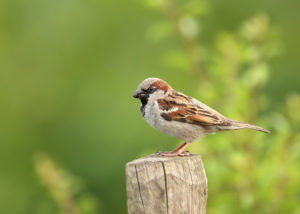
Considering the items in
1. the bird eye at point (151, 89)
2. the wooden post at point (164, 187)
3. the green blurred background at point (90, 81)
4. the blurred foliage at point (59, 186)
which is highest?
the green blurred background at point (90, 81)

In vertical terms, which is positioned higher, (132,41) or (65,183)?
(132,41)

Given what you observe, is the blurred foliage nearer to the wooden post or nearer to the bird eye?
the bird eye

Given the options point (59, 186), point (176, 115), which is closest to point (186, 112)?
point (176, 115)

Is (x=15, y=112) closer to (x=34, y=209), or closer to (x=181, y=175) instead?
(x=34, y=209)

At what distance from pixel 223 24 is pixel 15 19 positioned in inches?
153

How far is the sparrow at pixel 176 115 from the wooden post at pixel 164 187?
1057 mm

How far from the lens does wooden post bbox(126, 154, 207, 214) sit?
4.39 m

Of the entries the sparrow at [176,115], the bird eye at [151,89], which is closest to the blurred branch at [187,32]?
the sparrow at [176,115]

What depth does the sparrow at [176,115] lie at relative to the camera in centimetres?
561

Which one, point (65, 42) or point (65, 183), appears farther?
point (65, 42)

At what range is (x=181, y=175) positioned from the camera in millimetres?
4473

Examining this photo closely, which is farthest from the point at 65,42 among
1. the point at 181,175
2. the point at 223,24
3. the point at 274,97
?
the point at 181,175

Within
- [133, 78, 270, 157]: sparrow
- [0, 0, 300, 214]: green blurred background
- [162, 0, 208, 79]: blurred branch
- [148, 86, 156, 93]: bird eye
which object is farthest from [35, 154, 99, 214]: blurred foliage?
[0, 0, 300, 214]: green blurred background

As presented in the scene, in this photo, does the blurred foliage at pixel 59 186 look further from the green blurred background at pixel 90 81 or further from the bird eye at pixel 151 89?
the green blurred background at pixel 90 81
